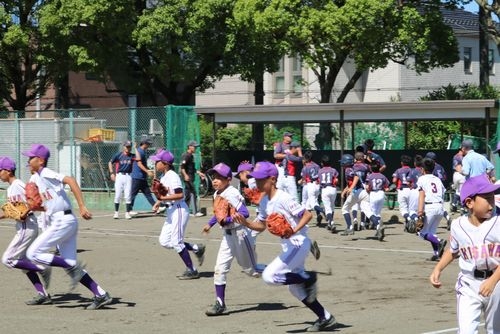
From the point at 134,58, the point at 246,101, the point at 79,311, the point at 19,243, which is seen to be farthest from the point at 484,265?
the point at 246,101

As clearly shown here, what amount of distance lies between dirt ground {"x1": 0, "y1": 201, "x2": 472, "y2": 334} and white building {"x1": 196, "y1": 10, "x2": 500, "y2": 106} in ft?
103

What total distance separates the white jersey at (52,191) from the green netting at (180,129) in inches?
548

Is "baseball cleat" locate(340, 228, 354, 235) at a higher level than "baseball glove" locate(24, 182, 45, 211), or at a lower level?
lower

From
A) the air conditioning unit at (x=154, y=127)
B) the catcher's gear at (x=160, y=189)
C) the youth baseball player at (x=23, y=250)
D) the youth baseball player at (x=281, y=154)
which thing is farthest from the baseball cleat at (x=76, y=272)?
the air conditioning unit at (x=154, y=127)

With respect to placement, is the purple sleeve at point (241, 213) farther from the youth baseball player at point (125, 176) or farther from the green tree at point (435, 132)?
the green tree at point (435, 132)

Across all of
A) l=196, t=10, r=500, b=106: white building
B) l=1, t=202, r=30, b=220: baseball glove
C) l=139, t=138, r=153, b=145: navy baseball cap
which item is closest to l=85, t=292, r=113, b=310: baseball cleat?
l=1, t=202, r=30, b=220: baseball glove

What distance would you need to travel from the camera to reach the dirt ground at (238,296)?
32.3 feet

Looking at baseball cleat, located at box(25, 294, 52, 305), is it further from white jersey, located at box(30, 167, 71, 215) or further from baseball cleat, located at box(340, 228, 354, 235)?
baseball cleat, located at box(340, 228, 354, 235)

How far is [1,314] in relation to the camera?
1062cm

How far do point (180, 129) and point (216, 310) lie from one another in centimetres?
1520

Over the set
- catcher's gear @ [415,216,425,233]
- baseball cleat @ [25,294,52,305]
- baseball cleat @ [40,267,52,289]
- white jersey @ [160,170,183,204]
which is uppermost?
white jersey @ [160,170,183,204]

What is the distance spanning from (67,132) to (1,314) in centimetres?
1632

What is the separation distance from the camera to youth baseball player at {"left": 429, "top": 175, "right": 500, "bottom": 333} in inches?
271

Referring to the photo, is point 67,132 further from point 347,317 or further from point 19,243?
point 347,317
